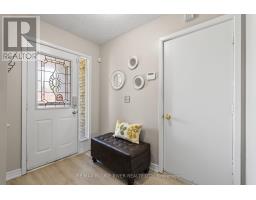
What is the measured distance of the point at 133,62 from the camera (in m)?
2.39

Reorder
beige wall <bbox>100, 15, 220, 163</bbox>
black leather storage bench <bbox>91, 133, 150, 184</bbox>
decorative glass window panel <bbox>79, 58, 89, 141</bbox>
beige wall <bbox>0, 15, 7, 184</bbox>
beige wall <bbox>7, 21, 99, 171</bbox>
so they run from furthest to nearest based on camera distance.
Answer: decorative glass window panel <bbox>79, 58, 89, 141</bbox>
beige wall <bbox>100, 15, 220, 163</bbox>
beige wall <bbox>7, 21, 99, 171</bbox>
black leather storage bench <bbox>91, 133, 150, 184</bbox>
beige wall <bbox>0, 15, 7, 184</bbox>

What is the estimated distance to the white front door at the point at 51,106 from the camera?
6.93ft

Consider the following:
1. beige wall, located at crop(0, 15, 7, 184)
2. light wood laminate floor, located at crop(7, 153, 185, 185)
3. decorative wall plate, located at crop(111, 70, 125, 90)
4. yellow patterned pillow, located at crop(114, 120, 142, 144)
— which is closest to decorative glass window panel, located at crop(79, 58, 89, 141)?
decorative wall plate, located at crop(111, 70, 125, 90)

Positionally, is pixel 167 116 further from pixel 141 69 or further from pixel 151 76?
pixel 141 69

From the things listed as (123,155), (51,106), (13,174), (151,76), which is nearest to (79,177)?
(123,155)

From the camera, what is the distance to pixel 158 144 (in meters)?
2.09

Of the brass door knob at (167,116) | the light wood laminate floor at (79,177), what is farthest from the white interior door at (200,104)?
the light wood laminate floor at (79,177)

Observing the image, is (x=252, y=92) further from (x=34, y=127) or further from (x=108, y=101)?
(x=34, y=127)

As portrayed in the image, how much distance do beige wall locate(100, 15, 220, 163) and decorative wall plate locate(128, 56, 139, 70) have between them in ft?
0.20

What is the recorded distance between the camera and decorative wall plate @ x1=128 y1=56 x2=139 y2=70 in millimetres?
2326

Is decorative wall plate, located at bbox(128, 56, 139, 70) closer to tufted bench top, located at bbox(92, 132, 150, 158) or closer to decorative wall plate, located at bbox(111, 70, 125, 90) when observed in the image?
decorative wall plate, located at bbox(111, 70, 125, 90)

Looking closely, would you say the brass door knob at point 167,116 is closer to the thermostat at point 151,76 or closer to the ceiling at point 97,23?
the thermostat at point 151,76

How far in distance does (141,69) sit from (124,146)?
1.25m

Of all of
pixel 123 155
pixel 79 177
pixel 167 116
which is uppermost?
pixel 167 116
